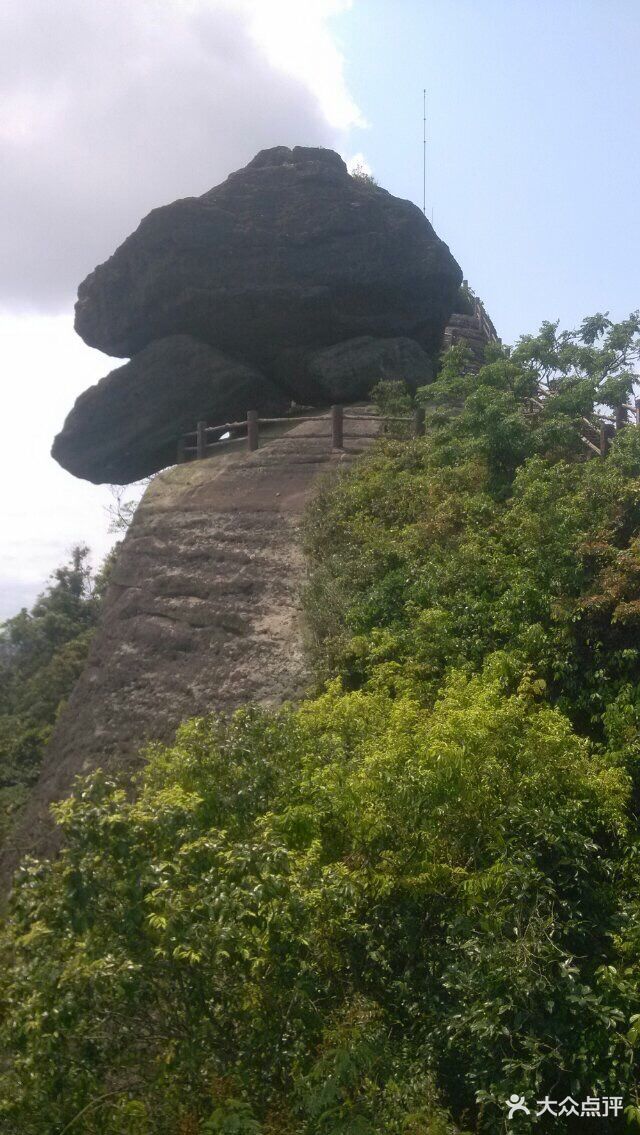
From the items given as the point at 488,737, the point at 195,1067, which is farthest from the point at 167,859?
the point at 488,737

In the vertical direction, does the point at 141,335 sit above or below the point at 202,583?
above

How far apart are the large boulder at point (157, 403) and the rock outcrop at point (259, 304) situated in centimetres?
3

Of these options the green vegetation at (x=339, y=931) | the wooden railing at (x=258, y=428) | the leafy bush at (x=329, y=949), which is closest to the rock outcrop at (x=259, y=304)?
the wooden railing at (x=258, y=428)

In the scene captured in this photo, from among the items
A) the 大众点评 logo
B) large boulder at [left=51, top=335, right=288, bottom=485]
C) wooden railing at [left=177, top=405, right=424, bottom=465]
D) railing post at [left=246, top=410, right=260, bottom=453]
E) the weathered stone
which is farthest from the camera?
large boulder at [left=51, top=335, right=288, bottom=485]

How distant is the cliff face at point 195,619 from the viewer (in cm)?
1391

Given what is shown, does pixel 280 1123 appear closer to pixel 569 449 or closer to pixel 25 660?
pixel 569 449

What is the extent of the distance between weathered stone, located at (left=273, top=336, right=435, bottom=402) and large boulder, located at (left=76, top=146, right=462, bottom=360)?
1.53 feet

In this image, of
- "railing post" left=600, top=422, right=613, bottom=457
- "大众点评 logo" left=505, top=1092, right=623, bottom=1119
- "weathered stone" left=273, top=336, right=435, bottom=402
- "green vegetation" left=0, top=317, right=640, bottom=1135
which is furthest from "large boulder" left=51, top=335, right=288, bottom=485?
"大众点评 logo" left=505, top=1092, right=623, bottom=1119

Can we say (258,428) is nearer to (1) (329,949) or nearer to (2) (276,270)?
(2) (276,270)

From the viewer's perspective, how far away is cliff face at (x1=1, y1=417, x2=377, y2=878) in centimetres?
1391

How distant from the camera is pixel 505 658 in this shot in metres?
10.1

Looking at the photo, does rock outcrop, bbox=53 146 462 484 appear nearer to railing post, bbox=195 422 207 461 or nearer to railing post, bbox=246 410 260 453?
railing post, bbox=195 422 207 461

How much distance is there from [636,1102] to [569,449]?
1053 centimetres

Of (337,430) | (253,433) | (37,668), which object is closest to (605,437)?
(337,430)
